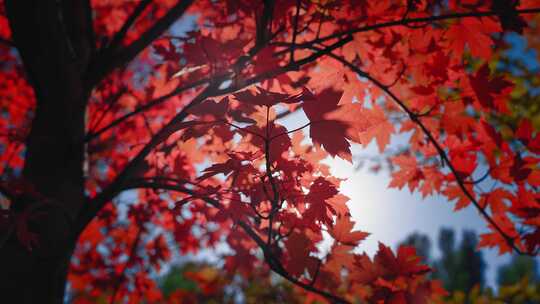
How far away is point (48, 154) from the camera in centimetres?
196

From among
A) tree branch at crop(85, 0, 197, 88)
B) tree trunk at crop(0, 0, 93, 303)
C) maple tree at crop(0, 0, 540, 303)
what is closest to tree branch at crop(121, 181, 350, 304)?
maple tree at crop(0, 0, 540, 303)

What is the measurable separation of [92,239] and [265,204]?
148 inches

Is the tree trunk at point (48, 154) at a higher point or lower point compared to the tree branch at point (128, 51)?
lower

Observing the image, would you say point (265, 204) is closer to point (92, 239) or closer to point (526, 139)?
point (526, 139)

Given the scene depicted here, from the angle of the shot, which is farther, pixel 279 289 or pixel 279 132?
pixel 279 289

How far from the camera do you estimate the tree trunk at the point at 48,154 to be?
5.57 ft

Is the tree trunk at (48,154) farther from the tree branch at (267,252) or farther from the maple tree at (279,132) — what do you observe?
the tree branch at (267,252)

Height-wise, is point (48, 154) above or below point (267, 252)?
above

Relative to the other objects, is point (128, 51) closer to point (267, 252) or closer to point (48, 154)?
point (48, 154)

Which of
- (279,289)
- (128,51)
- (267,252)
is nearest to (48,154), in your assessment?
(128,51)

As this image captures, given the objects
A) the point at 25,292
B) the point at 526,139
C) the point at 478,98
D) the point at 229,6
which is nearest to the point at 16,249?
the point at 25,292

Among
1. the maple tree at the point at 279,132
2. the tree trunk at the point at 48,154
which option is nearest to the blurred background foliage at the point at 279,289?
the maple tree at the point at 279,132

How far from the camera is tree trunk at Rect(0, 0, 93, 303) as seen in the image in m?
1.70

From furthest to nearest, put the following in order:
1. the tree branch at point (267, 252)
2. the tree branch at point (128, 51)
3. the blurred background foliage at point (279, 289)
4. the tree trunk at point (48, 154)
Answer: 1. the blurred background foliage at point (279, 289)
2. the tree branch at point (128, 51)
3. the tree trunk at point (48, 154)
4. the tree branch at point (267, 252)
